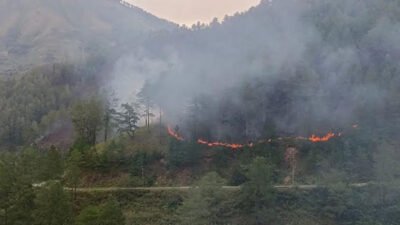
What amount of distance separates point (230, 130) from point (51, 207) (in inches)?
1613

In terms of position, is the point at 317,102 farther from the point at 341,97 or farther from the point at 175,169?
the point at 175,169

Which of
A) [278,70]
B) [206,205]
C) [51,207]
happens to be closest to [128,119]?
[206,205]

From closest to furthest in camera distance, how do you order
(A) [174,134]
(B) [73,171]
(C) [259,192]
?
1. (B) [73,171]
2. (C) [259,192]
3. (A) [174,134]

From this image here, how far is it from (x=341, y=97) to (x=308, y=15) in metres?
40.2

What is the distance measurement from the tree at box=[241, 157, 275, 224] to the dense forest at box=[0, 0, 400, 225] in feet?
0.49

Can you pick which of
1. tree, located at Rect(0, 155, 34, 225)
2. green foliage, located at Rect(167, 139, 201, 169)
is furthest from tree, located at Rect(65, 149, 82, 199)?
green foliage, located at Rect(167, 139, 201, 169)

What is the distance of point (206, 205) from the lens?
2025 inches

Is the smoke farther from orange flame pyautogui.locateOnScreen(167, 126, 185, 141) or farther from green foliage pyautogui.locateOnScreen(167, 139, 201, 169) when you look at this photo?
green foliage pyautogui.locateOnScreen(167, 139, 201, 169)

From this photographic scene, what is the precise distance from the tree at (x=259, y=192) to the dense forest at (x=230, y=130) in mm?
151

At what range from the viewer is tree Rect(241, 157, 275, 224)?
174 ft

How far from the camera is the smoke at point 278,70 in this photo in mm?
81625

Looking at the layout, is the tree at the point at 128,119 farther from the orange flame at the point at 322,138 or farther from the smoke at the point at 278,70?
the orange flame at the point at 322,138

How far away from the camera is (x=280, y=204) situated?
58.1 metres

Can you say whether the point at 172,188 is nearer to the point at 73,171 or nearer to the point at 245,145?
the point at 73,171
